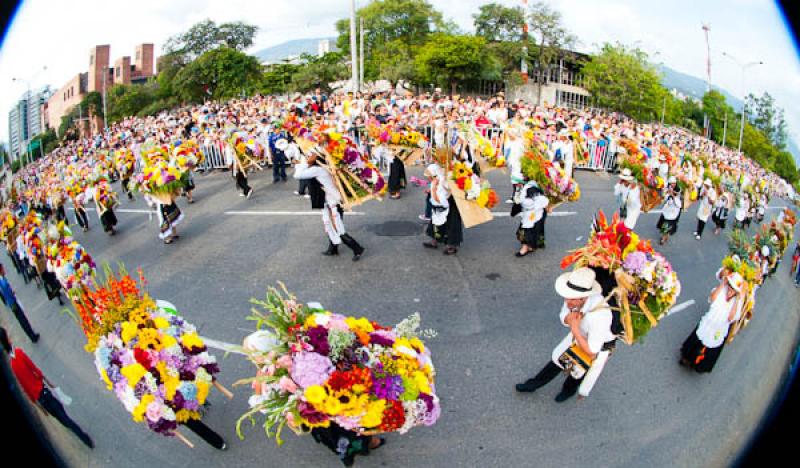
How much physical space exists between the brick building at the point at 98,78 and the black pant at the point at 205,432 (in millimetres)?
2541

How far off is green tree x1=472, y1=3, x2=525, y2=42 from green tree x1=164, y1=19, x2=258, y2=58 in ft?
7.08

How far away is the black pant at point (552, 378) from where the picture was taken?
13.8 ft

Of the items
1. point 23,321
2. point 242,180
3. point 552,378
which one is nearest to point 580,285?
point 552,378

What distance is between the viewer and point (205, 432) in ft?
12.0

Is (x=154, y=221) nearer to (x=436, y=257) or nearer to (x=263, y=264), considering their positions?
(x=263, y=264)

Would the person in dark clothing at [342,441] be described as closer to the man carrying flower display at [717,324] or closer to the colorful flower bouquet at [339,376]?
the colorful flower bouquet at [339,376]

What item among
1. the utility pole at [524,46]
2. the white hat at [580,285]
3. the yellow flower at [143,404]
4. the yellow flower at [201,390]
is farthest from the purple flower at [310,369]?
the utility pole at [524,46]

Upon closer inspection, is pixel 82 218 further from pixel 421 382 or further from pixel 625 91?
pixel 625 91

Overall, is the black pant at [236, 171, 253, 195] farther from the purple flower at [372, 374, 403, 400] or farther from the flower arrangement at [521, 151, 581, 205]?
the purple flower at [372, 374, 403, 400]

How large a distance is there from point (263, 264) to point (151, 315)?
3406 mm

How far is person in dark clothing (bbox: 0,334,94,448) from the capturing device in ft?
9.32

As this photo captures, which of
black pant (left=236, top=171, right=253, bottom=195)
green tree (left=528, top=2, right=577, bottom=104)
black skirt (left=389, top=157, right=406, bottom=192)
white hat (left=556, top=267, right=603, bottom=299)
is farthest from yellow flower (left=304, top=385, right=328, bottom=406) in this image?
black pant (left=236, top=171, right=253, bottom=195)

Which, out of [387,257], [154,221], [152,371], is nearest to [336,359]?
[152,371]

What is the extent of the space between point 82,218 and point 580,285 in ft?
16.9
